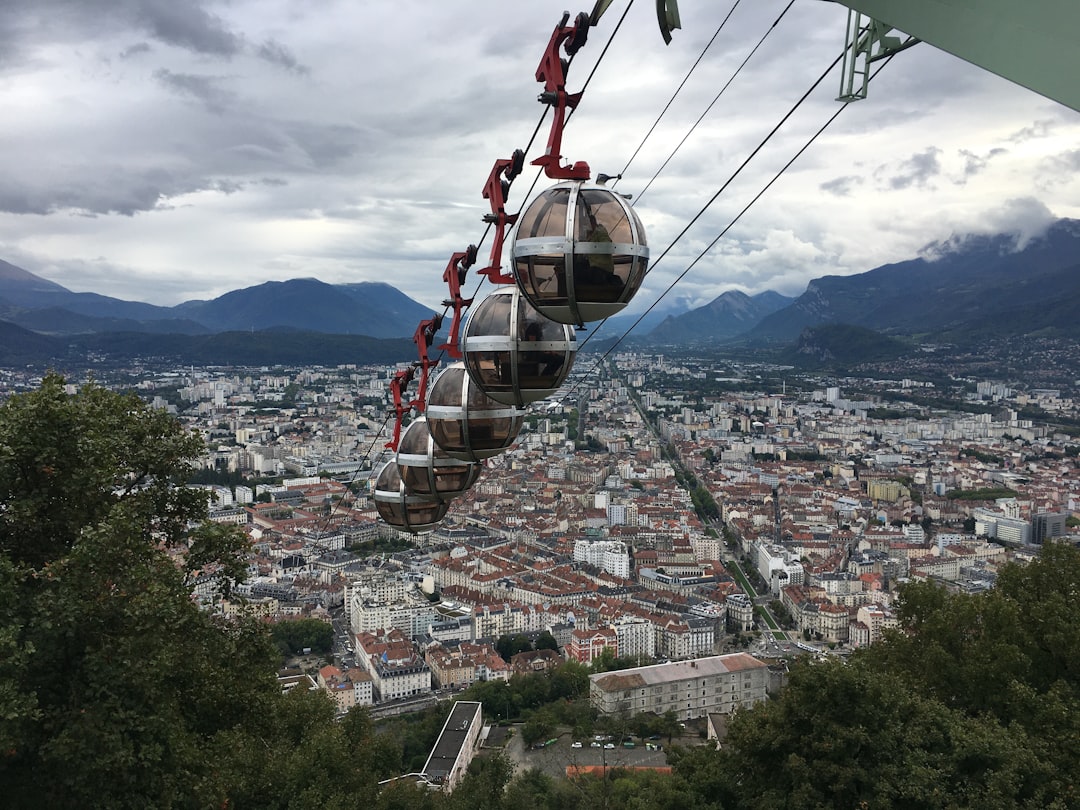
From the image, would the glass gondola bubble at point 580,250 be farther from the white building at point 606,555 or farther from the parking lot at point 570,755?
the white building at point 606,555

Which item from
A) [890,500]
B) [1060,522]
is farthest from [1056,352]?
[1060,522]

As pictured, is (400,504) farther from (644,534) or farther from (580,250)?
(644,534)

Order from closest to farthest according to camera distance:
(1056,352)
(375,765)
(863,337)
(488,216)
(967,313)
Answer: (488,216) → (375,765) → (1056,352) → (863,337) → (967,313)

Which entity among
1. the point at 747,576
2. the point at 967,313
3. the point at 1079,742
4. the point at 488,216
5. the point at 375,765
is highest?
A: the point at 967,313

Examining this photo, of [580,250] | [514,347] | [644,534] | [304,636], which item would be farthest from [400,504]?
[644,534]

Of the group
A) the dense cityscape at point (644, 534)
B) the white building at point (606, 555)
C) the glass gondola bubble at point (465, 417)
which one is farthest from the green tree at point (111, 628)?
the white building at point (606, 555)

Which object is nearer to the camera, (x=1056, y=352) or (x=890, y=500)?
(x=890, y=500)

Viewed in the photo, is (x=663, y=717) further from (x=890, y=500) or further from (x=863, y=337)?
(x=863, y=337)
